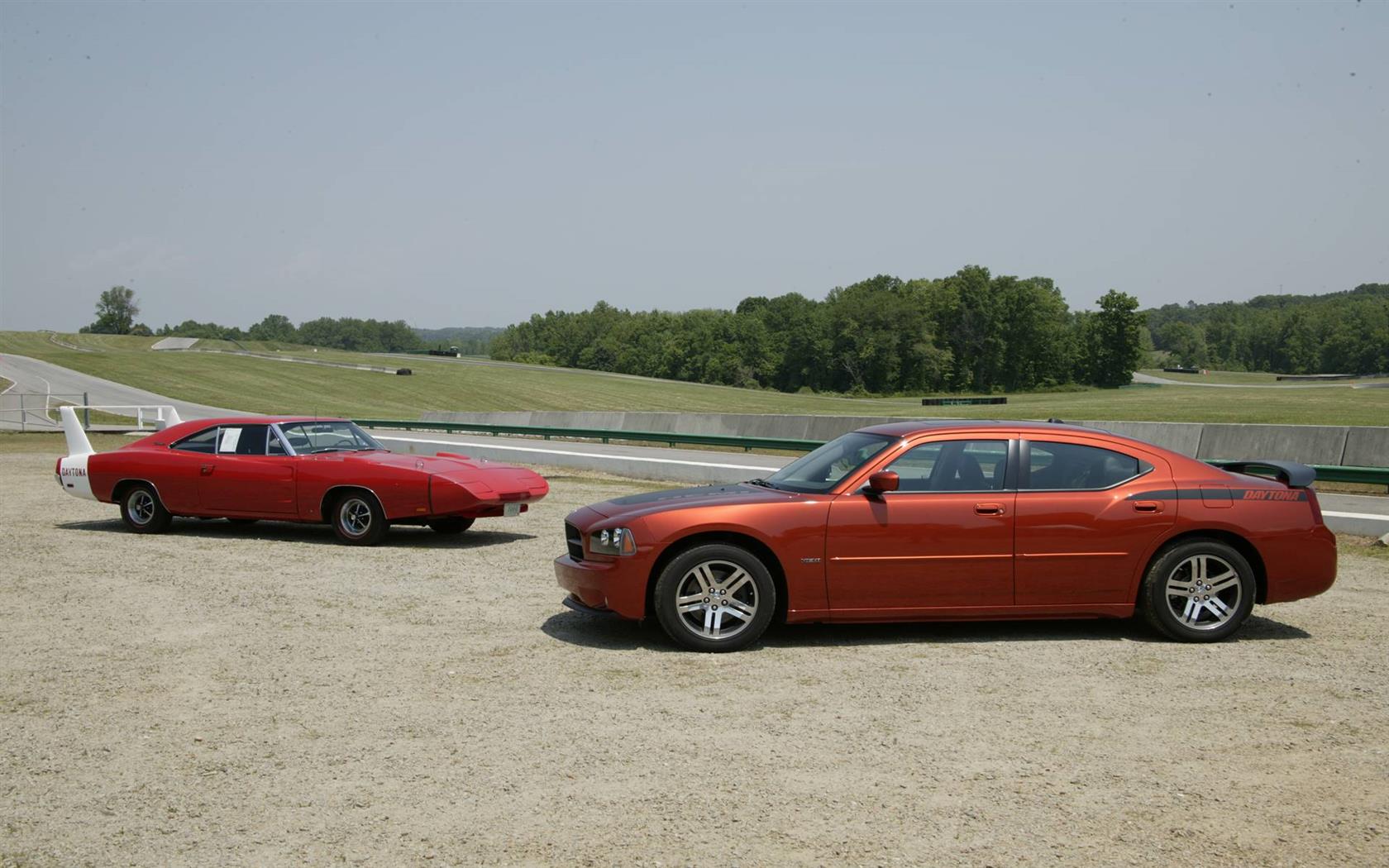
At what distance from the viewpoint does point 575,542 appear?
778 centimetres

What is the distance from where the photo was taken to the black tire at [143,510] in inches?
501

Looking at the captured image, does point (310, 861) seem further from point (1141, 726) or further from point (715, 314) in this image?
point (715, 314)

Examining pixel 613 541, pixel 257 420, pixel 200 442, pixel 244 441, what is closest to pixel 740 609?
pixel 613 541

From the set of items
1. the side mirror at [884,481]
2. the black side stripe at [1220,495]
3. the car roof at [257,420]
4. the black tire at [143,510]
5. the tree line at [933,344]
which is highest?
the tree line at [933,344]

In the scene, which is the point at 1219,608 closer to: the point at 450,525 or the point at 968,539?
the point at 968,539

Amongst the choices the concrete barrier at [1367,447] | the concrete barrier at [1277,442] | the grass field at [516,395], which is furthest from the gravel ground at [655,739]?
the grass field at [516,395]

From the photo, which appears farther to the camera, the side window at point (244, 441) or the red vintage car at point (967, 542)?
the side window at point (244, 441)

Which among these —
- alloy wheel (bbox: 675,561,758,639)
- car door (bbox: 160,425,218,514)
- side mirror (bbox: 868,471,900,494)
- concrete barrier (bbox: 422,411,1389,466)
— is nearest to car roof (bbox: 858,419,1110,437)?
side mirror (bbox: 868,471,900,494)

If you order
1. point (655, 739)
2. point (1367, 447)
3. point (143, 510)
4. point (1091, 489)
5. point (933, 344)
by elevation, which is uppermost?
point (933, 344)

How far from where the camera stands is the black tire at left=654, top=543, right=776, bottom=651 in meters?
7.17

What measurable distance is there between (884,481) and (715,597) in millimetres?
1279

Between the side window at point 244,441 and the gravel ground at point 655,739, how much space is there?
332 cm

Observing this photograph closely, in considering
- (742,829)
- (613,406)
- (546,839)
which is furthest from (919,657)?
(613,406)

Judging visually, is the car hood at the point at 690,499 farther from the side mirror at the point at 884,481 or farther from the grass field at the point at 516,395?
the grass field at the point at 516,395
